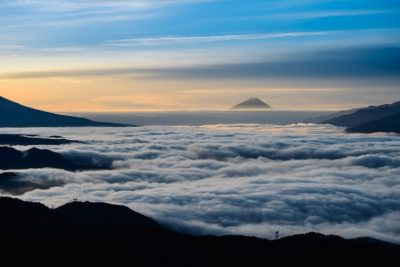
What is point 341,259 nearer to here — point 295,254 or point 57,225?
point 295,254

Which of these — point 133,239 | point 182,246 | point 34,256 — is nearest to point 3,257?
point 34,256

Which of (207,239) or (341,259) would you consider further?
(207,239)

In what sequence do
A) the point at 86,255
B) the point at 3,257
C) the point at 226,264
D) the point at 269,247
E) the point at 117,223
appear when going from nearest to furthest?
the point at 3,257 → the point at 86,255 → the point at 226,264 → the point at 269,247 → the point at 117,223

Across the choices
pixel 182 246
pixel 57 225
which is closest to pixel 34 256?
pixel 57 225

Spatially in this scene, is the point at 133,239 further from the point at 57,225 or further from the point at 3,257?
the point at 3,257

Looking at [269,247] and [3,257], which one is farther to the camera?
[269,247]

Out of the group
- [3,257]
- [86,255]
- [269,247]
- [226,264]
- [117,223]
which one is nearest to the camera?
[3,257]
